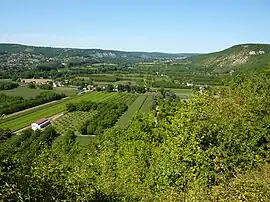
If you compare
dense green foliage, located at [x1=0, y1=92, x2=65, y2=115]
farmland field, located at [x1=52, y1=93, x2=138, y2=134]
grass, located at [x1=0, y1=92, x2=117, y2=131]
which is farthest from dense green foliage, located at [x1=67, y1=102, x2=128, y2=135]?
dense green foliage, located at [x1=0, y1=92, x2=65, y2=115]

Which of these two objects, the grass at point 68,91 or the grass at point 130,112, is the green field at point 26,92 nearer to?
the grass at point 68,91

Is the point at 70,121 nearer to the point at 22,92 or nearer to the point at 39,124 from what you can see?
the point at 39,124

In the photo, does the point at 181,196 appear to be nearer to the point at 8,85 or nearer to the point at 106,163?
the point at 106,163

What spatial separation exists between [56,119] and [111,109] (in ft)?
39.5

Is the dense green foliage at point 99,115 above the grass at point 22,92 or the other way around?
above

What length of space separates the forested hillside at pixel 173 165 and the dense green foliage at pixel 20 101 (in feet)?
171

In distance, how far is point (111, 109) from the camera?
77.6 meters

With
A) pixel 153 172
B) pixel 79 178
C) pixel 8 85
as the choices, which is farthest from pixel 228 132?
pixel 8 85

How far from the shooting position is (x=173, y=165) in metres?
15.0

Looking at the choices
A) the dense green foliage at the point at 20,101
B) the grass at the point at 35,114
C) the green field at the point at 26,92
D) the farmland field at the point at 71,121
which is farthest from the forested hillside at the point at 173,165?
the green field at the point at 26,92

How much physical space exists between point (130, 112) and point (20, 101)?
27.9 metres

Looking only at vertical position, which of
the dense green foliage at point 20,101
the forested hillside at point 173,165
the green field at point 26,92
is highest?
the forested hillside at point 173,165

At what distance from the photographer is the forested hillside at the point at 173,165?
31.3ft

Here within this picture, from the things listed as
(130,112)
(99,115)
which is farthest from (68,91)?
(99,115)
